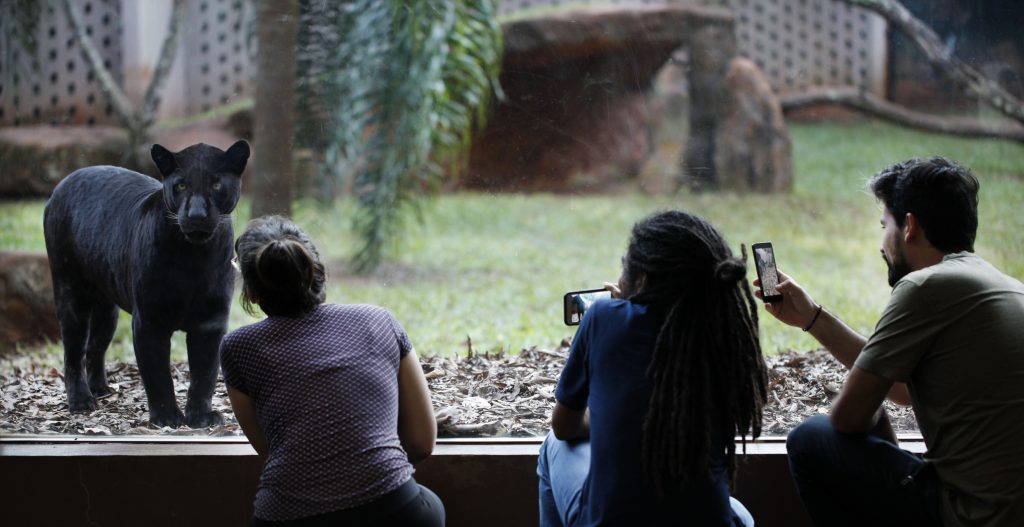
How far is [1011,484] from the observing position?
1.91 m

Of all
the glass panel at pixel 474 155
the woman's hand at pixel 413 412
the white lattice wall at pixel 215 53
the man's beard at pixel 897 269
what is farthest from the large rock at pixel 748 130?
the woman's hand at pixel 413 412

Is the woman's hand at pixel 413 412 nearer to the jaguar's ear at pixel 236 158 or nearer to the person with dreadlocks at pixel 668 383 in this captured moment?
the person with dreadlocks at pixel 668 383

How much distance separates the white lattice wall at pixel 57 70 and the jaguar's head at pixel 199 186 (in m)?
0.75

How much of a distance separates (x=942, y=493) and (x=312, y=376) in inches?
52.1

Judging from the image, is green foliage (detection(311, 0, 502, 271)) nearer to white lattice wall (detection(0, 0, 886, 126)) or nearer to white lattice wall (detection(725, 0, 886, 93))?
white lattice wall (detection(0, 0, 886, 126))

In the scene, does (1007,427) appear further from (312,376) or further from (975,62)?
(975,62)

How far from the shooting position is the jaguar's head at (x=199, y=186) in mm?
2789

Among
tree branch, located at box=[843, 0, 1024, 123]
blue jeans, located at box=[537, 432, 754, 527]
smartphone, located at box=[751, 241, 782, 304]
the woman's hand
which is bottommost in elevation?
blue jeans, located at box=[537, 432, 754, 527]

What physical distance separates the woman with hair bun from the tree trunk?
137cm

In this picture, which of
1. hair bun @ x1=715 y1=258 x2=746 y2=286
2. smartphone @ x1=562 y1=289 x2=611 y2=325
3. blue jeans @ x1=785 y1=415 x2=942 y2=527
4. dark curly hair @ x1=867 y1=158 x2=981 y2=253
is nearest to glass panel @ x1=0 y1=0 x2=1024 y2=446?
smartphone @ x1=562 y1=289 x2=611 y2=325

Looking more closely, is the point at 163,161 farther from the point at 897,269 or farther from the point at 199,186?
the point at 897,269

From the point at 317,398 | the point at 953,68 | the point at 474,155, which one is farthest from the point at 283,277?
the point at 953,68

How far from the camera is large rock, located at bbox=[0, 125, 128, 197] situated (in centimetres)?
324

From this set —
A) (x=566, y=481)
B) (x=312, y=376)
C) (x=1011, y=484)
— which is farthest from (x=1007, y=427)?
(x=312, y=376)
